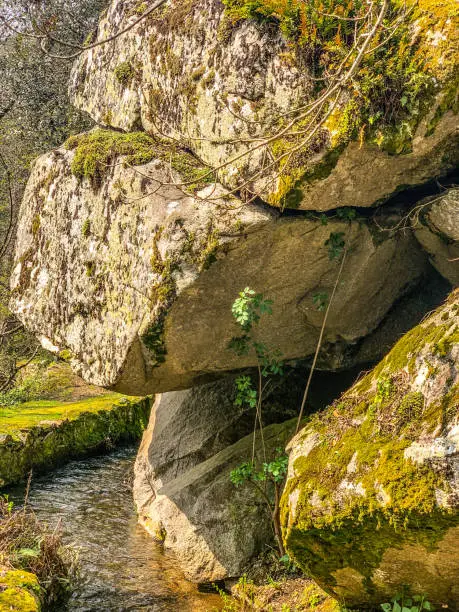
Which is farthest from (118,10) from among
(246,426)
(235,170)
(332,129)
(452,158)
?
(246,426)

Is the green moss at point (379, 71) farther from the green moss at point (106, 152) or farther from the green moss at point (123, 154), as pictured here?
the green moss at point (106, 152)

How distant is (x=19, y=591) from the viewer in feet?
18.9

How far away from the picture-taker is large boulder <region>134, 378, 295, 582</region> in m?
7.48

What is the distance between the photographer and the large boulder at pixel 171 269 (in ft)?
21.3

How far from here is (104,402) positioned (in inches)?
543

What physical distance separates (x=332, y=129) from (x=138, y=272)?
262 cm

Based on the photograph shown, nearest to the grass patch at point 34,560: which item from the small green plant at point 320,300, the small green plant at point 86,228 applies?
the small green plant at point 86,228

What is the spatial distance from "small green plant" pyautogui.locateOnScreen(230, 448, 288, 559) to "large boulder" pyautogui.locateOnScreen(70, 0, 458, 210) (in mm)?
2819

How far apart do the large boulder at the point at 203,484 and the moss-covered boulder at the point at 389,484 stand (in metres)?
2.21

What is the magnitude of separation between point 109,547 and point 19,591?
237 cm

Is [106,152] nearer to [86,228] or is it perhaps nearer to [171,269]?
[86,228]

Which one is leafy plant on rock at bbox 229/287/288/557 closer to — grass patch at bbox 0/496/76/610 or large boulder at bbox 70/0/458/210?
large boulder at bbox 70/0/458/210

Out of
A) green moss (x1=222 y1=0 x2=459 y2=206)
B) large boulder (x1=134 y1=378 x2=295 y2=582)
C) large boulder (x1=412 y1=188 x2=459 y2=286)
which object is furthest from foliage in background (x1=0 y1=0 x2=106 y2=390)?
large boulder (x1=412 y1=188 x2=459 y2=286)

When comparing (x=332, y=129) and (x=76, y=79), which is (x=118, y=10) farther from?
(x=332, y=129)
